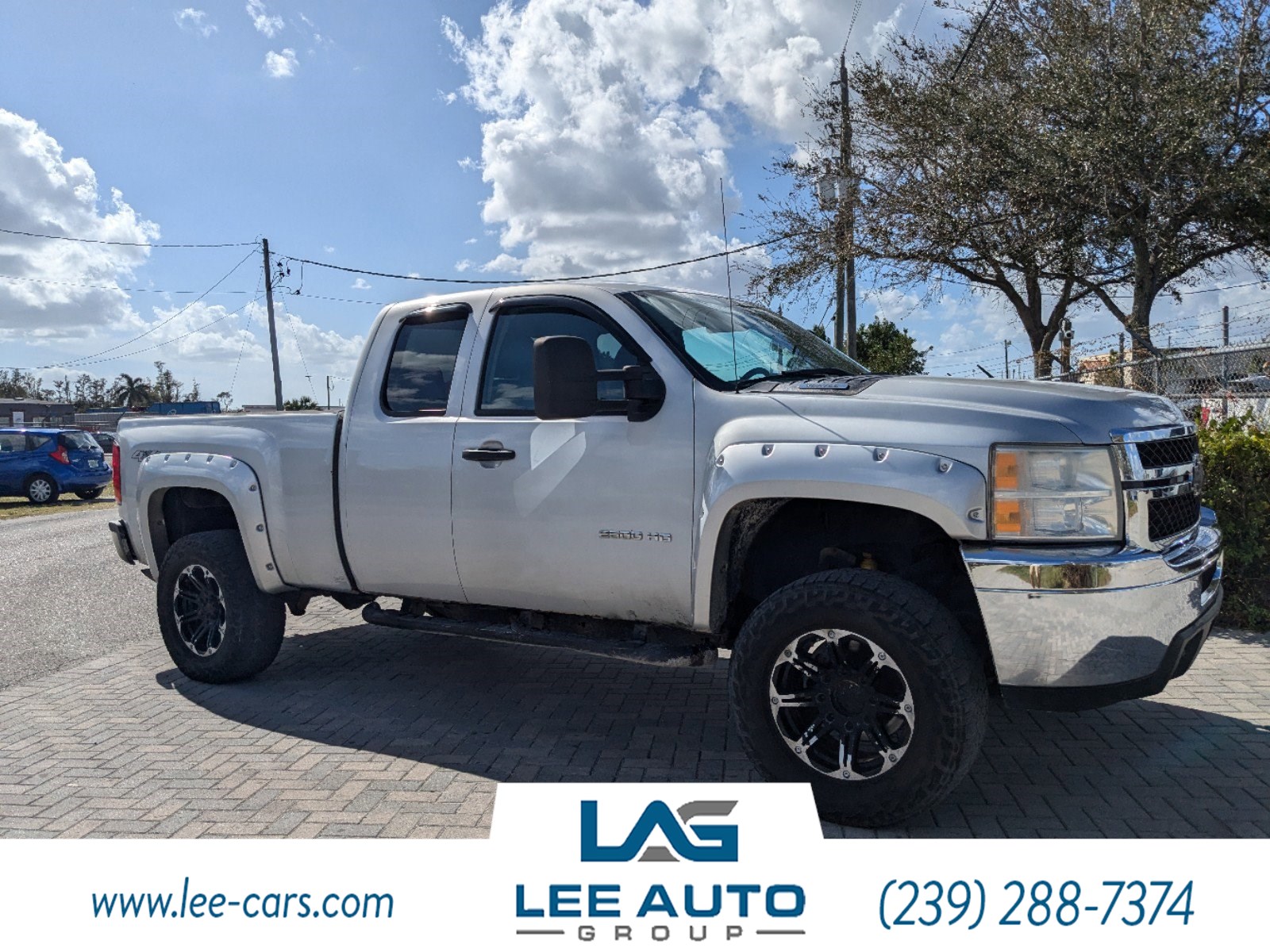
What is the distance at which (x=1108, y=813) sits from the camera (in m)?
Answer: 4.15

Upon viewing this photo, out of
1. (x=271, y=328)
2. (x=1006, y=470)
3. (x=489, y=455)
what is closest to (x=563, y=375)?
(x=489, y=455)

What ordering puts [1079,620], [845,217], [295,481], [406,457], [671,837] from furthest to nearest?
[845,217] → [295,481] → [406,457] → [1079,620] → [671,837]

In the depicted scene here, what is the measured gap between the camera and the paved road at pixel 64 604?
742cm

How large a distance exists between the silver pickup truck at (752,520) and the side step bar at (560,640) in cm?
2

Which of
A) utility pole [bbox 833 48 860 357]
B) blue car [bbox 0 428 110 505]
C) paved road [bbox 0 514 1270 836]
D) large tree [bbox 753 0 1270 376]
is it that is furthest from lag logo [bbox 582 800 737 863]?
blue car [bbox 0 428 110 505]

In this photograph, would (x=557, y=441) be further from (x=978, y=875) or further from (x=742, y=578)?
(x=978, y=875)

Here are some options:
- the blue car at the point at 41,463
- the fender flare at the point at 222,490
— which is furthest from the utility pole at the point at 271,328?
the fender flare at the point at 222,490

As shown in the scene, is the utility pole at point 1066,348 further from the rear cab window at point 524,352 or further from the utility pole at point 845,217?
the rear cab window at point 524,352

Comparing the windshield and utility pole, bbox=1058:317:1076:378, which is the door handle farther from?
utility pole, bbox=1058:317:1076:378

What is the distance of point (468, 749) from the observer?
5020 mm

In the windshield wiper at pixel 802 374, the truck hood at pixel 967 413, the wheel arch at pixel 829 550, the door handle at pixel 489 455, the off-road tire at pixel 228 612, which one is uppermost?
the windshield wiper at pixel 802 374

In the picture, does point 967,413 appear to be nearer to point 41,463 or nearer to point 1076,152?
point 1076,152

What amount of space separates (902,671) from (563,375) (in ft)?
5.64

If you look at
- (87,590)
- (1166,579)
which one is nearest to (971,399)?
(1166,579)
